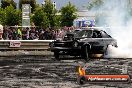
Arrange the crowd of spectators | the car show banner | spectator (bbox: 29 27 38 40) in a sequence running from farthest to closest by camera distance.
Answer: the car show banner < spectator (bbox: 29 27 38 40) < the crowd of spectators

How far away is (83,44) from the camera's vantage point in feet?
64.4

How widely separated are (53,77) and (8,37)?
1656 cm

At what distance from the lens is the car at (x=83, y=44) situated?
64.4 feet

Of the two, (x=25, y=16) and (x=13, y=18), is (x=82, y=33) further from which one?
(x=13, y=18)

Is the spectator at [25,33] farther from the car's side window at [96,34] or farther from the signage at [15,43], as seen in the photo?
the car's side window at [96,34]

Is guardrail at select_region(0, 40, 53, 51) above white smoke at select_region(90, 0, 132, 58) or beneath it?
beneath

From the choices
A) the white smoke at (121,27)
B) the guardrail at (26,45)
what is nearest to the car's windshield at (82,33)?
the white smoke at (121,27)

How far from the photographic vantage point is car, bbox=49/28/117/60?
19641mm

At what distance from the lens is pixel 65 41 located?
19.9 m

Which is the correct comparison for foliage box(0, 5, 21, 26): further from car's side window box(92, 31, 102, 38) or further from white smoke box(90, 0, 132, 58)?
car's side window box(92, 31, 102, 38)

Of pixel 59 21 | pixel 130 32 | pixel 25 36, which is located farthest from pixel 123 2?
pixel 59 21

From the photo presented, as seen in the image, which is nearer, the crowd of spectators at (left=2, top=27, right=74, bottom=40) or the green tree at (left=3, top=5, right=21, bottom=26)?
the crowd of spectators at (left=2, top=27, right=74, bottom=40)

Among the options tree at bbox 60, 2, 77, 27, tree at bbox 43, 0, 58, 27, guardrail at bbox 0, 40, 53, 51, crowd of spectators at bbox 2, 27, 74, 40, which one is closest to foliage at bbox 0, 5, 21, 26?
tree at bbox 43, 0, 58, 27

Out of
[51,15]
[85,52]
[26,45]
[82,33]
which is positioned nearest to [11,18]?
[51,15]
